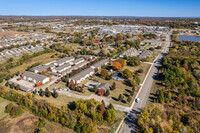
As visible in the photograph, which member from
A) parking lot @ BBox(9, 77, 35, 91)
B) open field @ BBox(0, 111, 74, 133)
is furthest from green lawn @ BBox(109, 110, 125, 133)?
parking lot @ BBox(9, 77, 35, 91)

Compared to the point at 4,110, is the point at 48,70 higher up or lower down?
higher up

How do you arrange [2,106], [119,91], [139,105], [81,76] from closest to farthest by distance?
[2,106] → [139,105] → [119,91] → [81,76]

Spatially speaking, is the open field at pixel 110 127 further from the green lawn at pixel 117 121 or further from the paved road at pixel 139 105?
the paved road at pixel 139 105

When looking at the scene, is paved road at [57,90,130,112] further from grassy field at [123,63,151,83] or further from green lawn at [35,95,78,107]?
grassy field at [123,63,151,83]

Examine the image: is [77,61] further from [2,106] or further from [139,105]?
[139,105]

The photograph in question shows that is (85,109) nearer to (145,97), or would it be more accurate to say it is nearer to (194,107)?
(145,97)

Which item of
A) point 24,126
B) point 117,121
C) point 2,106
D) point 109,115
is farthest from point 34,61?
point 117,121

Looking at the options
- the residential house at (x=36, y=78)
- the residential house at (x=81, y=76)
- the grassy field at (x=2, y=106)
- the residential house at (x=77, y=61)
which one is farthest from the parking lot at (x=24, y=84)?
the residential house at (x=77, y=61)

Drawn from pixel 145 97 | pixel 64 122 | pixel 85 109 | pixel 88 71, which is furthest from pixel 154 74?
pixel 64 122

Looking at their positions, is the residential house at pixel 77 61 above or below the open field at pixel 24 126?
above

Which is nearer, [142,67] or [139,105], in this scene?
[139,105]

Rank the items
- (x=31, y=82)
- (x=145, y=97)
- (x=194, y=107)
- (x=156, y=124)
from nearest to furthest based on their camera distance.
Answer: (x=156, y=124)
(x=194, y=107)
(x=145, y=97)
(x=31, y=82)
